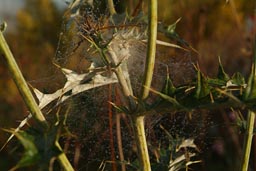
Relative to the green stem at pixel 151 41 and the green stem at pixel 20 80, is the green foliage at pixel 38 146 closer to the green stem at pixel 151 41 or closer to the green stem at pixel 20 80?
the green stem at pixel 20 80

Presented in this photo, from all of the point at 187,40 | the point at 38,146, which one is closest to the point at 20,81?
the point at 38,146

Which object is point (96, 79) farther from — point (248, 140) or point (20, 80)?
point (248, 140)

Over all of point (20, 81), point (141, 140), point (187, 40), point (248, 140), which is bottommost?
point (187, 40)

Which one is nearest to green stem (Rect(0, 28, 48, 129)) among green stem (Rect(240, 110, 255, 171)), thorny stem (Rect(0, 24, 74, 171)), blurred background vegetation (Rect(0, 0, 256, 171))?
thorny stem (Rect(0, 24, 74, 171))

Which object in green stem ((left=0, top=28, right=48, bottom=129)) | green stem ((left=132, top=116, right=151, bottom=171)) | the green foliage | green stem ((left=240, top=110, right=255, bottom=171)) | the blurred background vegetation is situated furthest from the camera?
the blurred background vegetation

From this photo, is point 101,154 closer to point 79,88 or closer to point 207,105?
point 79,88

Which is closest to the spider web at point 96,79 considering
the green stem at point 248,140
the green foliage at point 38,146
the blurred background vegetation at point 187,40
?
the green foliage at point 38,146

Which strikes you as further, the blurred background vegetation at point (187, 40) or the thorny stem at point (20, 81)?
the blurred background vegetation at point (187, 40)

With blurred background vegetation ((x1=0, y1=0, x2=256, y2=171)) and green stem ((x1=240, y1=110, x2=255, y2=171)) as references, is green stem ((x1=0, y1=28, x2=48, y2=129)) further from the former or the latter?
blurred background vegetation ((x1=0, y1=0, x2=256, y2=171))
